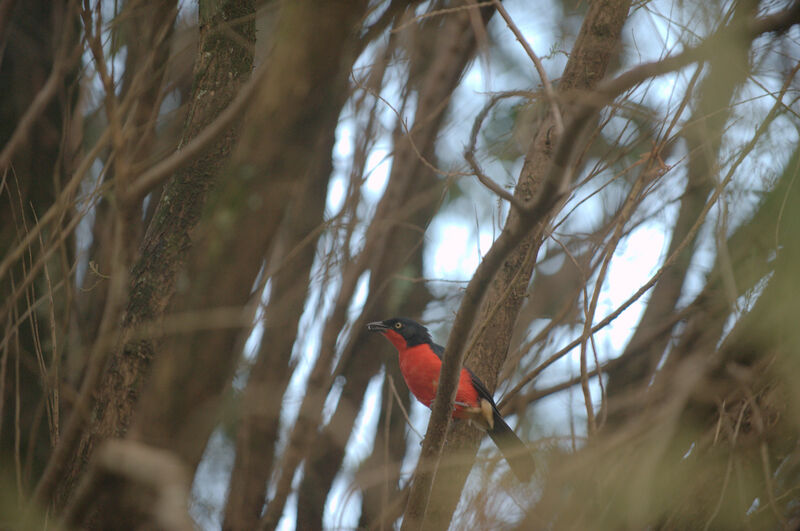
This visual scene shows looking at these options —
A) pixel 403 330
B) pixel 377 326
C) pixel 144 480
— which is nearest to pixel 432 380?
pixel 403 330

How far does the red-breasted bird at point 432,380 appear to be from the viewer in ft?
12.1

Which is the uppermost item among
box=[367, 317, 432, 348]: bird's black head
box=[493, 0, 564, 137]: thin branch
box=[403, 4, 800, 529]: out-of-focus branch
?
box=[367, 317, 432, 348]: bird's black head

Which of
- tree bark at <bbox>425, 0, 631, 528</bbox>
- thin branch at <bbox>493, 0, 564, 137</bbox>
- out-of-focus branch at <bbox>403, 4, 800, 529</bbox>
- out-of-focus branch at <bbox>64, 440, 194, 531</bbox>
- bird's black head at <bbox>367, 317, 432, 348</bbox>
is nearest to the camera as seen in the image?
out-of-focus branch at <bbox>64, 440, 194, 531</bbox>

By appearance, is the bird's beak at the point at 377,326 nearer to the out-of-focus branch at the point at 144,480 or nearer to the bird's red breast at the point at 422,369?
the bird's red breast at the point at 422,369

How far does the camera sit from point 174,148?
11.4ft

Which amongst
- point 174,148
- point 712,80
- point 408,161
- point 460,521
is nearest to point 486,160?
A: point 408,161

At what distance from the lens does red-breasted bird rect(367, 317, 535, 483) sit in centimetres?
370

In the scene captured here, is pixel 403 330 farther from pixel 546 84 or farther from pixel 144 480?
pixel 144 480

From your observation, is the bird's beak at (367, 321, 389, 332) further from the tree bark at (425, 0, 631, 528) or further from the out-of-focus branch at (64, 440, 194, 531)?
the out-of-focus branch at (64, 440, 194, 531)

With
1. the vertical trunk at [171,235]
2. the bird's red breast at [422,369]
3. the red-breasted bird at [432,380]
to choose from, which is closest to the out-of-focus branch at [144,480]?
the vertical trunk at [171,235]

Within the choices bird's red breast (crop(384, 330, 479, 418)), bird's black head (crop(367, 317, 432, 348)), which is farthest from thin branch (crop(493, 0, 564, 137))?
bird's black head (crop(367, 317, 432, 348))

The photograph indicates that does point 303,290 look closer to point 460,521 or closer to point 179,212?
point 179,212

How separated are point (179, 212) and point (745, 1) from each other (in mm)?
1983

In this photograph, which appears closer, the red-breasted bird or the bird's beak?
the red-breasted bird
